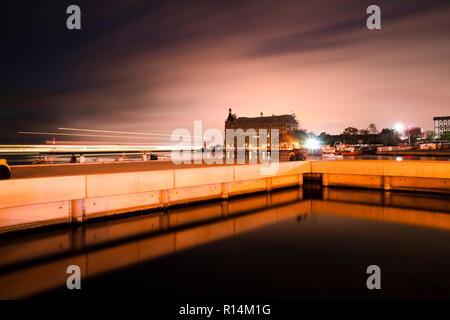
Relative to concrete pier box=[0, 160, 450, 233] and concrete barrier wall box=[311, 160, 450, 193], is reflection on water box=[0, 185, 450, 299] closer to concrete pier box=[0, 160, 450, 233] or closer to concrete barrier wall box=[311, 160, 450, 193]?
concrete pier box=[0, 160, 450, 233]

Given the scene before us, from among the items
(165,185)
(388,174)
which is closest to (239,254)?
(165,185)

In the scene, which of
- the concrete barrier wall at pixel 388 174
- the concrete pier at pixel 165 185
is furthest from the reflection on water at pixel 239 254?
the concrete barrier wall at pixel 388 174

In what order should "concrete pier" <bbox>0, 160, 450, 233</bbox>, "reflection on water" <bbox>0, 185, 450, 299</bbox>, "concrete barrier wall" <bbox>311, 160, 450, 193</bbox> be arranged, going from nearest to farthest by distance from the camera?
"reflection on water" <bbox>0, 185, 450, 299</bbox> → "concrete pier" <bbox>0, 160, 450, 233</bbox> → "concrete barrier wall" <bbox>311, 160, 450, 193</bbox>

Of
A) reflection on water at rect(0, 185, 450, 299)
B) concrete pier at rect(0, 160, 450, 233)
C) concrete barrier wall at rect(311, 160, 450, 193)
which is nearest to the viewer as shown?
reflection on water at rect(0, 185, 450, 299)

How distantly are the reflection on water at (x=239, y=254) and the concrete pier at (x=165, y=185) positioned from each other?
694 millimetres

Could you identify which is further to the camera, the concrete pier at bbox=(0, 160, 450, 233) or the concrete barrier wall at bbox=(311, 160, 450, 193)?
the concrete barrier wall at bbox=(311, 160, 450, 193)

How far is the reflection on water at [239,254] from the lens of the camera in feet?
27.3

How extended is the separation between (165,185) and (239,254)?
534 centimetres

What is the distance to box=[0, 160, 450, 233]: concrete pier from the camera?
1099 cm

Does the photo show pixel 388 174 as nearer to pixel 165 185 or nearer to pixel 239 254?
pixel 239 254

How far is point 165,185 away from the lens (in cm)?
1461

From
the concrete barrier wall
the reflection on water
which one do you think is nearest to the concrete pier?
the concrete barrier wall

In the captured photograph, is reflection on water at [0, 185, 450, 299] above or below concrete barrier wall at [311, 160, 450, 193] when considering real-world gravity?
below

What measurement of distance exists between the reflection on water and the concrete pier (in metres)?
0.69
